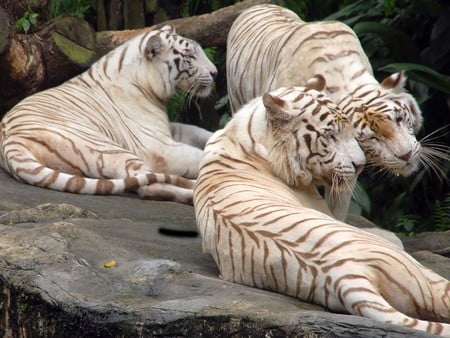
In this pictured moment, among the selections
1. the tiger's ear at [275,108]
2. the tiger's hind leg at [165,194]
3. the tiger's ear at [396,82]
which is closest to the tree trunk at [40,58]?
the tiger's hind leg at [165,194]

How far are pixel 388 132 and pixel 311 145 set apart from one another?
563mm

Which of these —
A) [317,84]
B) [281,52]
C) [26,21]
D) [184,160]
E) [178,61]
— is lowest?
[184,160]

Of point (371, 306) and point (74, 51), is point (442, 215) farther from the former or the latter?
point (371, 306)

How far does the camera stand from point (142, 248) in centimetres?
545

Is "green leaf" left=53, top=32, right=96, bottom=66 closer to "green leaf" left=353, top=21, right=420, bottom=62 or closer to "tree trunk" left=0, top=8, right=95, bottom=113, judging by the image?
"tree trunk" left=0, top=8, right=95, bottom=113

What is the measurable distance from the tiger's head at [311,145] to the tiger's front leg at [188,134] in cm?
293

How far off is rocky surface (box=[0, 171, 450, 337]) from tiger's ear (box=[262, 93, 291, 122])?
2.45 ft

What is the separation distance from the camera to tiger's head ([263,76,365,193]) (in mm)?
5461

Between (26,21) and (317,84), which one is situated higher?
(317,84)

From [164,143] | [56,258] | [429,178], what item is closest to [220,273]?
[56,258]

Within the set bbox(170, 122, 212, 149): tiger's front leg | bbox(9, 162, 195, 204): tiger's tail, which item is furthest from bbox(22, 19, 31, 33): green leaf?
bbox(9, 162, 195, 204): tiger's tail

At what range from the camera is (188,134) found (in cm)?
854

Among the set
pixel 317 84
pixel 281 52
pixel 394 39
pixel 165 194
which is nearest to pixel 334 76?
pixel 317 84

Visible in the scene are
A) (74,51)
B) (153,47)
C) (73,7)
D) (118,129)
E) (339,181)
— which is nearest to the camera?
(339,181)
